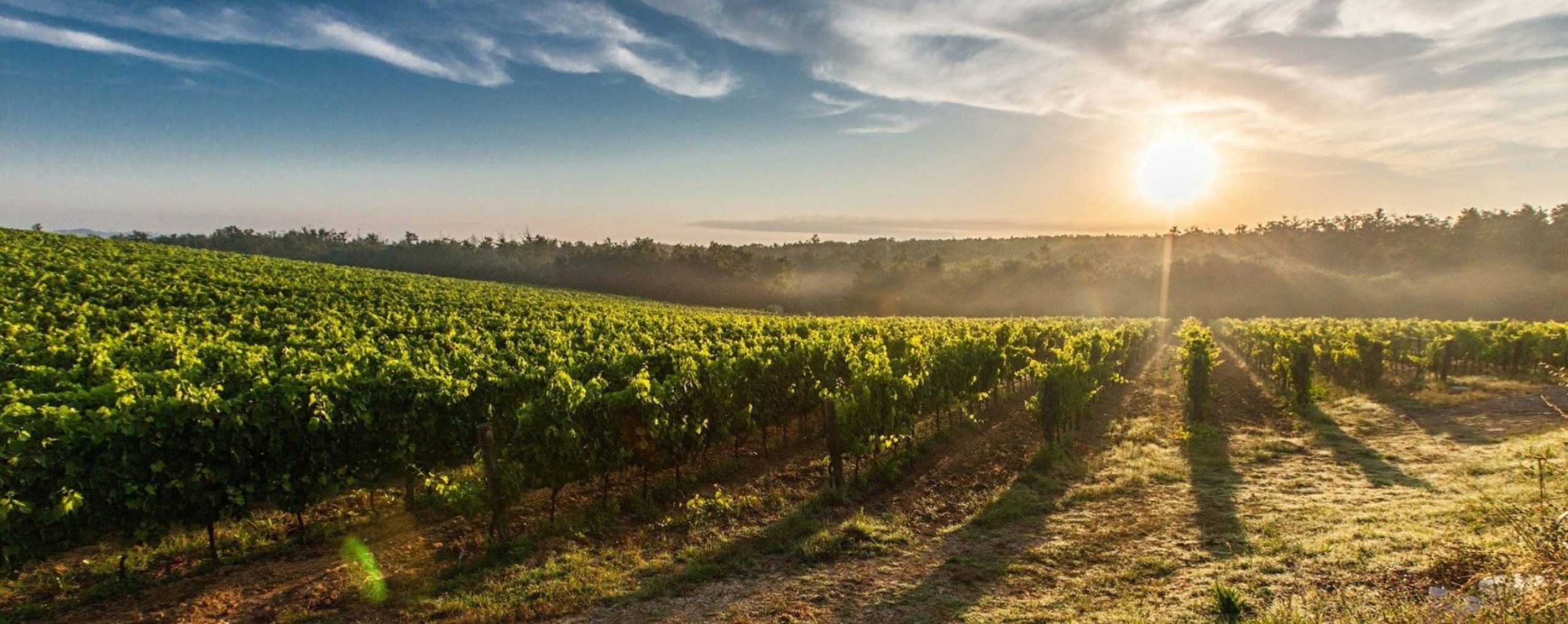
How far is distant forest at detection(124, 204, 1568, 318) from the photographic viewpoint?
70.4 meters

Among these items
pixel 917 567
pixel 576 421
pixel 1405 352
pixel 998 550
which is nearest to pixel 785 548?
pixel 917 567

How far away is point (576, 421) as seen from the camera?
9.41 m

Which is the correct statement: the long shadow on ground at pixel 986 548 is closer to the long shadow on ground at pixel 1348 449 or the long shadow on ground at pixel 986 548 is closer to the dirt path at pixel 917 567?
the dirt path at pixel 917 567

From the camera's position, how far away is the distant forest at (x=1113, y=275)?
70.4 m

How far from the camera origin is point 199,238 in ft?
324

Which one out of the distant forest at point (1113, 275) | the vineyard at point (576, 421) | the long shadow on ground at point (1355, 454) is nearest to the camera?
the vineyard at point (576, 421)

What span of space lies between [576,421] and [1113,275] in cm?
9239

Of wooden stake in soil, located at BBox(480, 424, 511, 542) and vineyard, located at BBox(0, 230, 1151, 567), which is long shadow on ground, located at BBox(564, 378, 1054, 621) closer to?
vineyard, located at BBox(0, 230, 1151, 567)

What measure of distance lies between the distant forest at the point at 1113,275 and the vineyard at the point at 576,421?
56.2 meters

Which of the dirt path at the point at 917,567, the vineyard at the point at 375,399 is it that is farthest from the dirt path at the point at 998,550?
the vineyard at the point at 375,399

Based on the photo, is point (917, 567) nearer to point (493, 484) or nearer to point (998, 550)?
point (998, 550)

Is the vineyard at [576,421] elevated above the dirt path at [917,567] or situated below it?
above

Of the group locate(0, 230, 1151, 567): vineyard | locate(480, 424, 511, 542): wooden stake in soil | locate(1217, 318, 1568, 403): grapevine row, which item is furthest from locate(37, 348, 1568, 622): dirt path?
locate(1217, 318, 1568, 403): grapevine row

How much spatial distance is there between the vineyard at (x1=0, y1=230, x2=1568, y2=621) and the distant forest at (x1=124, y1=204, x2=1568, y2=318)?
56230 mm
